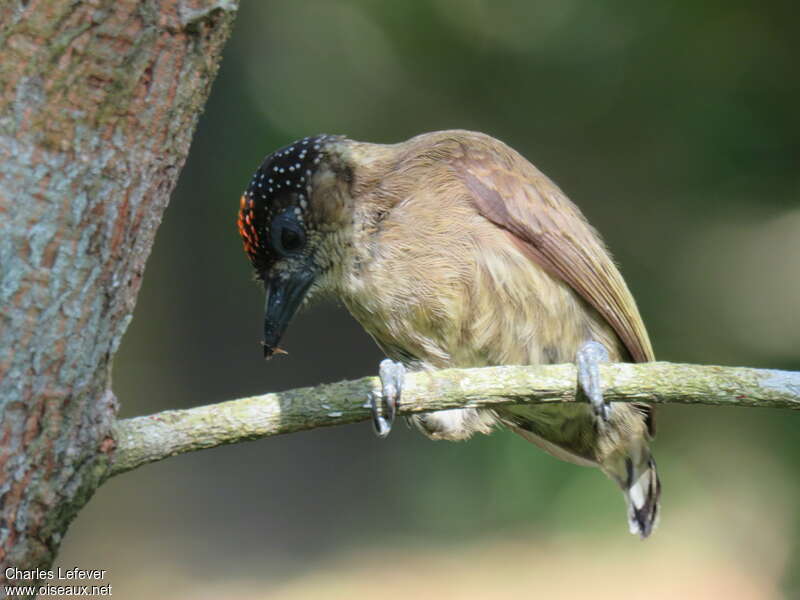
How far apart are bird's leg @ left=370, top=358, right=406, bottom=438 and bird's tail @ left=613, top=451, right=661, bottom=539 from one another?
48.7 inches

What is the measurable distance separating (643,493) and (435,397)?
1.70 m

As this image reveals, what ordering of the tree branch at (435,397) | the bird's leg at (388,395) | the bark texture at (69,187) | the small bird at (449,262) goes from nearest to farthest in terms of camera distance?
1. the bark texture at (69,187)
2. the tree branch at (435,397)
3. the bird's leg at (388,395)
4. the small bird at (449,262)

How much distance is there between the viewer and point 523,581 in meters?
5.73

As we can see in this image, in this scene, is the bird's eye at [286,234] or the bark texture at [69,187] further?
the bird's eye at [286,234]

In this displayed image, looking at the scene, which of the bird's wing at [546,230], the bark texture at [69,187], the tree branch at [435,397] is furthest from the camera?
the bird's wing at [546,230]

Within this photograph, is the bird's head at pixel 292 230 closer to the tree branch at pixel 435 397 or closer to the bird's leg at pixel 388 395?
the bird's leg at pixel 388 395

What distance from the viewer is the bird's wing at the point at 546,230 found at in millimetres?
3217

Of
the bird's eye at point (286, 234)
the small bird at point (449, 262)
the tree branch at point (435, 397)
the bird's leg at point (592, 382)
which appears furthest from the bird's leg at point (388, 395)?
the bird's eye at point (286, 234)

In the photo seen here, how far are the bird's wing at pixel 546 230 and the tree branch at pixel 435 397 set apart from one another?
97cm

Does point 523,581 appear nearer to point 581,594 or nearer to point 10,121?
point 581,594

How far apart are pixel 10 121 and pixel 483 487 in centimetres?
398

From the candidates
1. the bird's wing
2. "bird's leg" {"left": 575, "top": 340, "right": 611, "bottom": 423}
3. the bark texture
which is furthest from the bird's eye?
the bark texture

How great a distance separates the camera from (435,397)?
224cm

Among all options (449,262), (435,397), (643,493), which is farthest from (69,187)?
(643,493)
